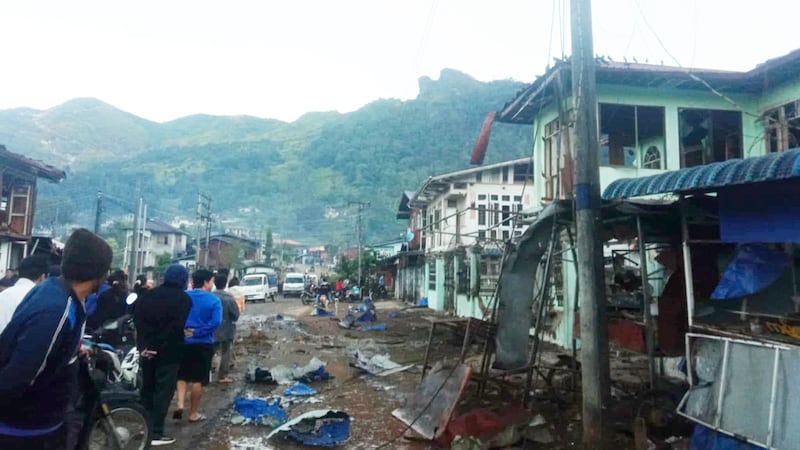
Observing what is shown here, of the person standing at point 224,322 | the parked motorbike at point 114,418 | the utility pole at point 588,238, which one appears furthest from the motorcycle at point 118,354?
the utility pole at point 588,238

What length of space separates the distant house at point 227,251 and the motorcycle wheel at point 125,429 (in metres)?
49.5

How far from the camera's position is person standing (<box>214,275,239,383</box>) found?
28.6ft

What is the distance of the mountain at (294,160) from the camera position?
85.6m

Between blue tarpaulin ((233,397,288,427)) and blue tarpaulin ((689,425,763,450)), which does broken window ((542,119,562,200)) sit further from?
blue tarpaulin ((233,397,288,427))

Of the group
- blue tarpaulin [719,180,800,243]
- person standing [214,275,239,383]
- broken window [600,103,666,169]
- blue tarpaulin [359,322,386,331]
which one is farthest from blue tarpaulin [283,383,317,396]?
blue tarpaulin [359,322,386,331]

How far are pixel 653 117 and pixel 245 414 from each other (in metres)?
10.9

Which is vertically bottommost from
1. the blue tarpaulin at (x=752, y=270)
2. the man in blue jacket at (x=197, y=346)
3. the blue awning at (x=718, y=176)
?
the man in blue jacket at (x=197, y=346)

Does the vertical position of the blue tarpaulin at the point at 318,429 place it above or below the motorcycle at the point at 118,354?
below

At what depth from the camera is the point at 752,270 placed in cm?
583

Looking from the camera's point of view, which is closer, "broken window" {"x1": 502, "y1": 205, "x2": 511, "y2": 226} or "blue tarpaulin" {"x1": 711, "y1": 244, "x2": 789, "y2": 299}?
"blue tarpaulin" {"x1": 711, "y1": 244, "x2": 789, "y2": 299}

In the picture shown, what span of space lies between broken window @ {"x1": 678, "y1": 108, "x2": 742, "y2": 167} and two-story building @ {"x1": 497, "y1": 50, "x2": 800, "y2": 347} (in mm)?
20

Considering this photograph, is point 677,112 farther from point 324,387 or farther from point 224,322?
point 224,322

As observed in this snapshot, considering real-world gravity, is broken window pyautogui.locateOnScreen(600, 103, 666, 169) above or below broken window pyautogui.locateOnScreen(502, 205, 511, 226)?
above

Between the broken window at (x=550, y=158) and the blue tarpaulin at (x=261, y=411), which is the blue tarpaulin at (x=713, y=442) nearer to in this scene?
the blue tarpaulin at (x=261, y=411)
